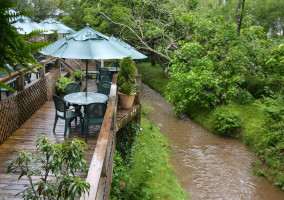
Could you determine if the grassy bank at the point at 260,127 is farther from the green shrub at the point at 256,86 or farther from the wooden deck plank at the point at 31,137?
the wooden deck plank at the point at 31,137

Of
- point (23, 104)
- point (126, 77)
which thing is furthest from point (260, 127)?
point (23, 104)

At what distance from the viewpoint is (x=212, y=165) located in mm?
10500

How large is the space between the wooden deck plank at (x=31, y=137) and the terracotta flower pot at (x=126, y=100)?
65.5 inches

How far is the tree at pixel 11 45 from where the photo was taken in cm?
119

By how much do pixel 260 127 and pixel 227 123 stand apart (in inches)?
63.8

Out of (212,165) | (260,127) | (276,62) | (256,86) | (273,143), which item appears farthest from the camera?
(256,86)

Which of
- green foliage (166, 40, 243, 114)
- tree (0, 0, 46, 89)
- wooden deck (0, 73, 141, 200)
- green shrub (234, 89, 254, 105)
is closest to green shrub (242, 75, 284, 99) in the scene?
green shrub (234, 89, 254, 105)

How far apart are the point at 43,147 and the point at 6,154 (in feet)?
10.8

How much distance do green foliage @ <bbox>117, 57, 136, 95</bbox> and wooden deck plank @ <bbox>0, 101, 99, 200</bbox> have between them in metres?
1.68

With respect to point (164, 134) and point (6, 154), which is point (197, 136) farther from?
point (6, 154)

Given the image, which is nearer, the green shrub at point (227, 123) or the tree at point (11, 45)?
the tree at point (11, 45)

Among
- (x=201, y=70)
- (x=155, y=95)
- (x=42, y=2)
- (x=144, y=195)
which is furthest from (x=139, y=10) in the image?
(x=42, y=2)

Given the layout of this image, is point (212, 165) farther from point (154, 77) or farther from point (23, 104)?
point (154, 77)

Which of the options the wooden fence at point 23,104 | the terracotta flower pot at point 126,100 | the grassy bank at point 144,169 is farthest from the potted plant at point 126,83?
the wooden fence at point 23,104
